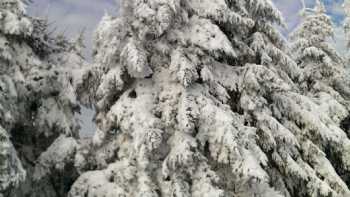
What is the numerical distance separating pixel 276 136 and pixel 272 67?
2052mm

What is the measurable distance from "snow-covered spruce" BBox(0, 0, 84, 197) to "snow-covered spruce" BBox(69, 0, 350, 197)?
3.60 ft

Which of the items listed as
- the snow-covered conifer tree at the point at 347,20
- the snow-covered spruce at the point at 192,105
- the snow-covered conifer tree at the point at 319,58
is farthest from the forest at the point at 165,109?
the snow-covered conifer tree at the point at 347,20

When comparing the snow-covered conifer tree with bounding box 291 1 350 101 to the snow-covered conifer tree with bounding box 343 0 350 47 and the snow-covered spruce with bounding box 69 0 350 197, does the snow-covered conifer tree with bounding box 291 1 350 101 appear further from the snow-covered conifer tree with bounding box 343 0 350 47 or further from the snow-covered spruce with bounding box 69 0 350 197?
the snow-covered spruce with bounding box 69 0 350 197

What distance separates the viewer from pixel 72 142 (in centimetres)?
1359

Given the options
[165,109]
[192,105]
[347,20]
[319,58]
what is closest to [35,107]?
[165,109]

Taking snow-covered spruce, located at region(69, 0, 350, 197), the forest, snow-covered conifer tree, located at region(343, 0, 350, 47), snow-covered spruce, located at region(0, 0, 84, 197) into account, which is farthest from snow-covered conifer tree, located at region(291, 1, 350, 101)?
snow-covered spruce, located at region(0, 0, 84, 197)

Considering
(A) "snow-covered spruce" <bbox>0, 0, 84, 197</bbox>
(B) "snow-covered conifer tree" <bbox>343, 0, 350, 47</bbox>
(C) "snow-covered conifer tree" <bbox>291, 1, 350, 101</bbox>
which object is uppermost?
(B) "snow-covered conifer tree" <bbox>343, 0, 350, 47</bbox>

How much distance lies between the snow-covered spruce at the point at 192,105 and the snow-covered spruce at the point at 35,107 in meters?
1.10

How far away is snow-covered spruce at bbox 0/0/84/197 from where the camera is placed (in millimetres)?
13469

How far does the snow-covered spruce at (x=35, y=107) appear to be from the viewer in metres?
13.5

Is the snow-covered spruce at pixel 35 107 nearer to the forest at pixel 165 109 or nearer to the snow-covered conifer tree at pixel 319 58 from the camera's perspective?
the forest at pixel 165 109

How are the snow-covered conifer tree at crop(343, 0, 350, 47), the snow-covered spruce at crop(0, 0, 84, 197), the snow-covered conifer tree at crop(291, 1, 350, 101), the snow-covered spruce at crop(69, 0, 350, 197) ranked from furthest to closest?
the snow-covered conifer tree at crop(343, 0, 350, 47) < the snow-covered conifer tree at crop(291, 1, 350, 101) < the snow-covered spruce at crop(0, 0, 84, 197) < the snow-covered spruce at crop(69, 0, 350, 197)

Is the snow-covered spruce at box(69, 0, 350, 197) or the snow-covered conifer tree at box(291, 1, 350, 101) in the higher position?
the snow-covered conifer tree at box(291, 1, 350, 101)

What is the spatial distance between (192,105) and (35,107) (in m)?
5.83
